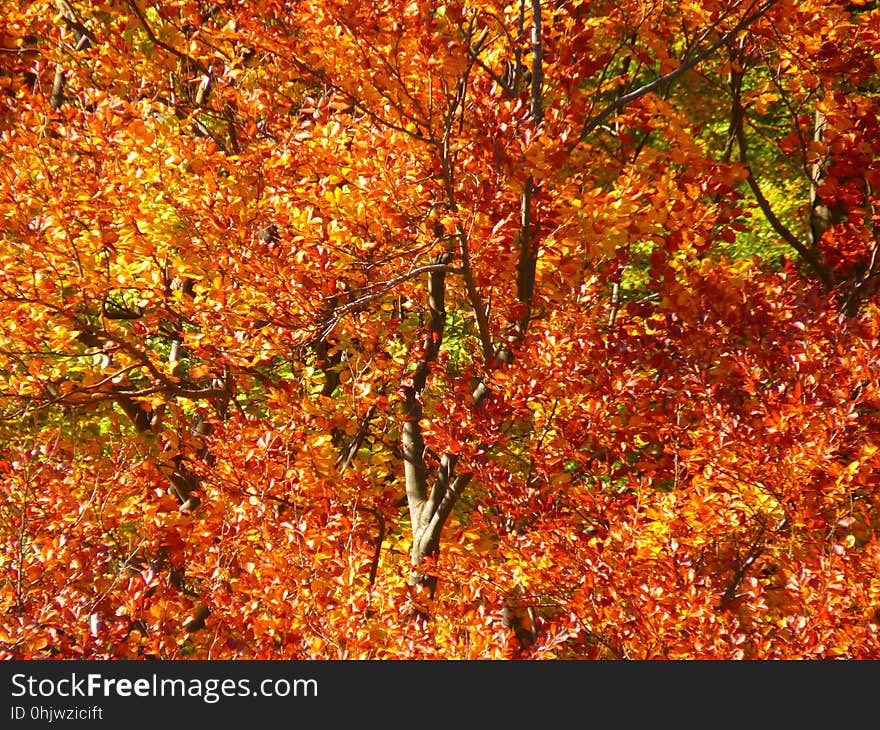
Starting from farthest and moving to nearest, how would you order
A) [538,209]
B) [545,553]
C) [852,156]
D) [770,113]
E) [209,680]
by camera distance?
[770,113]
[852,156]
[538,209]
[545,553]
[209,680]

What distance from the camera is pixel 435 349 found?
8.27 meters

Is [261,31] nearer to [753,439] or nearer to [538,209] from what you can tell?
[538,209]

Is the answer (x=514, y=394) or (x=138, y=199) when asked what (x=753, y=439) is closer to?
(x=514, y=394)

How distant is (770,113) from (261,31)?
984 cm

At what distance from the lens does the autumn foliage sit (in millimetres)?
5605

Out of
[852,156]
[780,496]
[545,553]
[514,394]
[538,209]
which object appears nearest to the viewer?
[780,496]

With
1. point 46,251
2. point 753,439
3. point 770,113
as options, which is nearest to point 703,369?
point 753,439

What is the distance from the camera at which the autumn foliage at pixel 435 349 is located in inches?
221

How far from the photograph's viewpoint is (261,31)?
7.37m

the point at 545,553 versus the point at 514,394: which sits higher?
the point at 514,394

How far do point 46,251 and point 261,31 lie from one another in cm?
257

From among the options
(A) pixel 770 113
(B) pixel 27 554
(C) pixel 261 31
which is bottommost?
(B) pixel 27 554

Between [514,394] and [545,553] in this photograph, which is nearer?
[545,553]

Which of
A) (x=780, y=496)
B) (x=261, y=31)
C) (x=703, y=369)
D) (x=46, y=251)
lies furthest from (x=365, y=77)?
(x=780, y=496)
